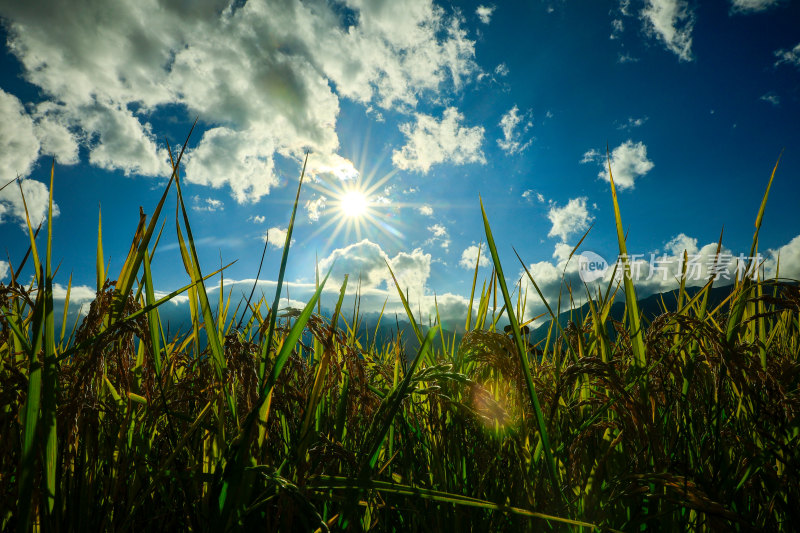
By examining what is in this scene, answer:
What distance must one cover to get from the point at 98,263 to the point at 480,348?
1.43 m

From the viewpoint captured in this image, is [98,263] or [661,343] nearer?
[98,263]

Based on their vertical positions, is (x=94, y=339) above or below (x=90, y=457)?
above

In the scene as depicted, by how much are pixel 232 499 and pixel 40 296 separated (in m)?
0.68

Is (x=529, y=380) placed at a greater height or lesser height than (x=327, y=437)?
greater

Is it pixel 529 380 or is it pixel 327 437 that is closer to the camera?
pixel 529 380

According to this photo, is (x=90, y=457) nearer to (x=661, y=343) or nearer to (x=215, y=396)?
(x=215, y=396)

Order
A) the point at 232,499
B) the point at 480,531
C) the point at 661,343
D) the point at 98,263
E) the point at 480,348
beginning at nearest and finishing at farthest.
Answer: the point at 232,499 < the point at 480,348 < the point at 480,531 < the point at 98,263 < the point at 661,343

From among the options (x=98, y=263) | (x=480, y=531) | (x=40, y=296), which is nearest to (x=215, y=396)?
(x=40, y=296)

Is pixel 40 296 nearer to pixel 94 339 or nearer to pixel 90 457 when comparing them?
pixel 94 339

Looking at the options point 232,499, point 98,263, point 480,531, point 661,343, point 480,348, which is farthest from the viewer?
point 661,343

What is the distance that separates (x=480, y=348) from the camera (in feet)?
4.00

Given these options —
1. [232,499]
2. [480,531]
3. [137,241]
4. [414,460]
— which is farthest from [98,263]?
[480,531]

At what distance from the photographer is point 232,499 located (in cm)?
94

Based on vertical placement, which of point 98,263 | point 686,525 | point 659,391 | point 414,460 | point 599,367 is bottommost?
point 686,525
